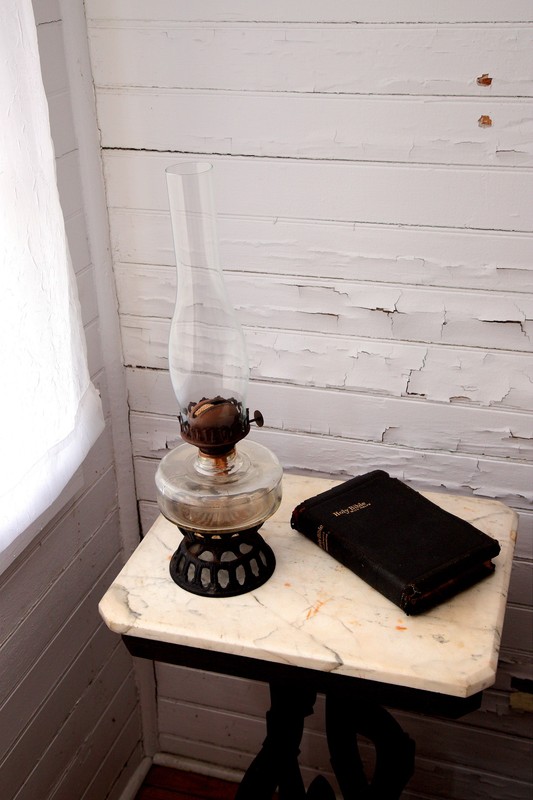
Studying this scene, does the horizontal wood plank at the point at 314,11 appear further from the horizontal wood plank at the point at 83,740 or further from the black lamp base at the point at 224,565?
the horizontal wood plank at the point at 83,740

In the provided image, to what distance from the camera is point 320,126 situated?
125 centimetres

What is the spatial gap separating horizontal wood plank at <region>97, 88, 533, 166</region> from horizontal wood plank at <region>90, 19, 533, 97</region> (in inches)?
0.7

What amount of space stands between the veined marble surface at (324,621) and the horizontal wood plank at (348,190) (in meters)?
0.50

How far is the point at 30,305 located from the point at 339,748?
80cm

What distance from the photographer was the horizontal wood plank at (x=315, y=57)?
3.78 ft

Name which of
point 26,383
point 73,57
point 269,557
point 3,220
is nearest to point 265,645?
point 269,557

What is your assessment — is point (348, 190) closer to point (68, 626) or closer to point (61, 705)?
point (68, 626)

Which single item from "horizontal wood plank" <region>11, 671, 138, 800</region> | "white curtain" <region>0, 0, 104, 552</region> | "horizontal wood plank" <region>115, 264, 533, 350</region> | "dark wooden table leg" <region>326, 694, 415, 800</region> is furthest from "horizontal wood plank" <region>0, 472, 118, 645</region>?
"dark wooden table leg" <region>326, 694, 415, 800</region>

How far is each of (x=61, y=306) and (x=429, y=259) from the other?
57cm

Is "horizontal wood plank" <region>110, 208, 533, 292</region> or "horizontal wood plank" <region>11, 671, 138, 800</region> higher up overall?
"horizontal wood plank" <region>110, 208, 533, 292</region>

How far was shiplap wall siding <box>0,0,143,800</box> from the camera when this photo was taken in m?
1.28

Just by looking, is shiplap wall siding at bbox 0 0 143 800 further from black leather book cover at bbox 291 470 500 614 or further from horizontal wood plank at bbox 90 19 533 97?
black leather book cover at bbox 291 470 500 614

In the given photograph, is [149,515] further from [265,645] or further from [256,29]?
[256,29]

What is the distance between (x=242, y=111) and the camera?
1.28 meters
